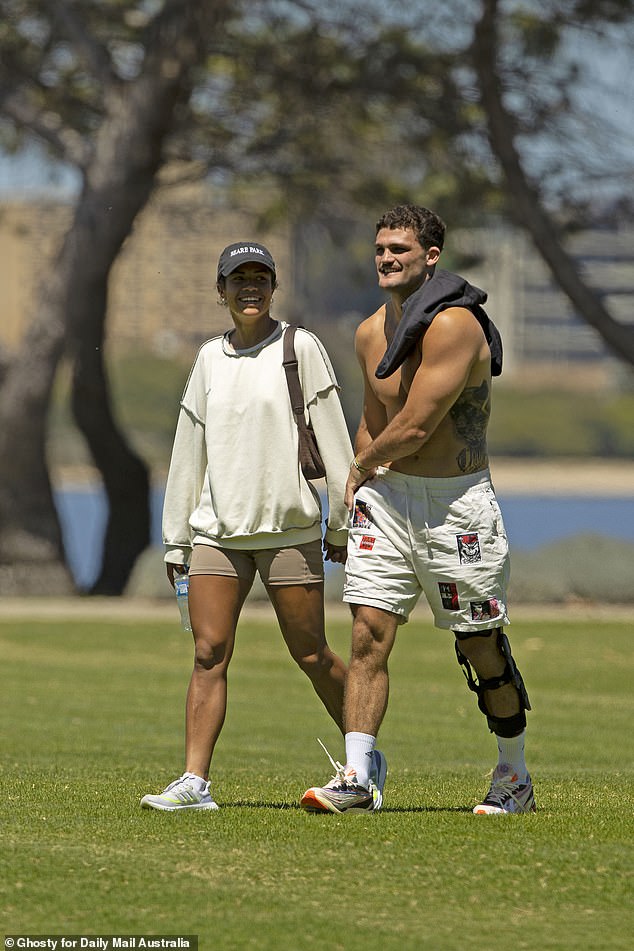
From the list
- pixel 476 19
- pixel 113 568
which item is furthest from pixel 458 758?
pixel 113 568

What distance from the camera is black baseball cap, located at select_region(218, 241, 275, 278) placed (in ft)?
20.9

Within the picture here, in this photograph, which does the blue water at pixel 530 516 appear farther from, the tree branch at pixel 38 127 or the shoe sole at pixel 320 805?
the shoe sole at pixel 320 805

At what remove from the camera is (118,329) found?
79875 millimetres

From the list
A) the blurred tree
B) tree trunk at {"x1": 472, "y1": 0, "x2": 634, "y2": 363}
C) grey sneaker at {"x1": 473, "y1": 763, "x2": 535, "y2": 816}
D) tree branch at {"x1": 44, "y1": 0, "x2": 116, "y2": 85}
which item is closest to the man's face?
grey sneaker at {"x1": 473, "y1": 763, "x2": 535, "y2": 816}

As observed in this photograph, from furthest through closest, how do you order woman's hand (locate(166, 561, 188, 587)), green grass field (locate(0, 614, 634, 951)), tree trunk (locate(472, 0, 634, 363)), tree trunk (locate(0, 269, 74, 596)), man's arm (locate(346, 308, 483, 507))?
tree trunk (locate(0, 269, 74, 596))
tree trunk (locate(472, 0, 634, 363))
woman's hand (locate(166, 561, 188, 587))
man's arm (locate(346, 308, 483, 507))
green grass field (locate(0, 614, 634, 951))

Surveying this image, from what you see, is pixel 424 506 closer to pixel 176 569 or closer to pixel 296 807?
pixel 176 569

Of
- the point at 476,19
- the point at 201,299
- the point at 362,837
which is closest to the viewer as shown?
the point at 362,837

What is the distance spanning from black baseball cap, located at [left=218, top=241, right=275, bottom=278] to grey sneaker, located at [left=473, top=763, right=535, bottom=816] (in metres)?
2.04

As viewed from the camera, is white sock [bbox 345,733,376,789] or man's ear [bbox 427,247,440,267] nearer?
white sock [bbox 345,733,376,789]

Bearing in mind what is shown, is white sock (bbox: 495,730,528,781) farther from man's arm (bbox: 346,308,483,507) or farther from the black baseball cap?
the black baseball cap

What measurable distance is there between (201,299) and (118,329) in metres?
32.9

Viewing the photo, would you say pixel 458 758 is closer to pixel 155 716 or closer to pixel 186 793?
pixel 155 716

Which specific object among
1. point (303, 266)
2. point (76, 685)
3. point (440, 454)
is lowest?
point (76, 685)

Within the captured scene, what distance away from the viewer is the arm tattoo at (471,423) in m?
6.28
